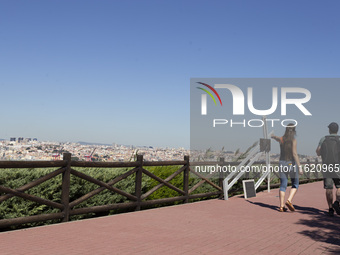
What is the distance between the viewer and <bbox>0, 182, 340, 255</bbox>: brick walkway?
6.18m

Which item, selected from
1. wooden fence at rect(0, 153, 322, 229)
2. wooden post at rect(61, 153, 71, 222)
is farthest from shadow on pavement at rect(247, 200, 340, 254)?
wooden post at rect(61, 153, 71, 222)

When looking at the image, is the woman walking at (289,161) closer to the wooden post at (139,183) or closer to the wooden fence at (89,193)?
the wooden fence at (89,193)

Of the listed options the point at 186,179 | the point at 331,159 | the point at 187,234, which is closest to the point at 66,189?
the point at 187,234

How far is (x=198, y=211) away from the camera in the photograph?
413 inches

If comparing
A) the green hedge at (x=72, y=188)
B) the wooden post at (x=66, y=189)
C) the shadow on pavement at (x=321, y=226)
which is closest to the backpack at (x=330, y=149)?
the shadow on pavement at (x=321, y=226)

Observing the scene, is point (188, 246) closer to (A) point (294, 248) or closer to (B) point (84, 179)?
(A) point (294, 248)

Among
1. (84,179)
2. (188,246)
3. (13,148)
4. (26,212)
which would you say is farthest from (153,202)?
(13,148)

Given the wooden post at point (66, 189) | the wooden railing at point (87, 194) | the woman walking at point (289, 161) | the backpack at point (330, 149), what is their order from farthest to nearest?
the woman walking at point (289, 161)
the backpack at point (330, 149)
the wooden post at point (66, 189)
the wooden railing at point (87, 194)

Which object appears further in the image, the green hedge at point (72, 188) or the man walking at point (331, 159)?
the man walking at point (331, 159)

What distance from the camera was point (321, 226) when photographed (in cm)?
848

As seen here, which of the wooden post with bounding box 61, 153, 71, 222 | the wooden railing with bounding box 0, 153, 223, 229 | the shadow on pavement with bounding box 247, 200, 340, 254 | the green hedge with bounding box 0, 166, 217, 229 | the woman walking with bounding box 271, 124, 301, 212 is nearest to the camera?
the shadow on pavement with bounding box 247, 200, 340, 254

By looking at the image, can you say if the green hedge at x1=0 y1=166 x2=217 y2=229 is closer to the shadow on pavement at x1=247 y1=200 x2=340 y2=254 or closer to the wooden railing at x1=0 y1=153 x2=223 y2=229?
the wooden railing at x1=0 y1=153 x2=223 y2=229

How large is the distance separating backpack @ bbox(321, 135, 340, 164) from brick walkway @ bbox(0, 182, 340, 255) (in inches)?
54.4

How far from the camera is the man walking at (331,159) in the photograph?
9625 millimetres
